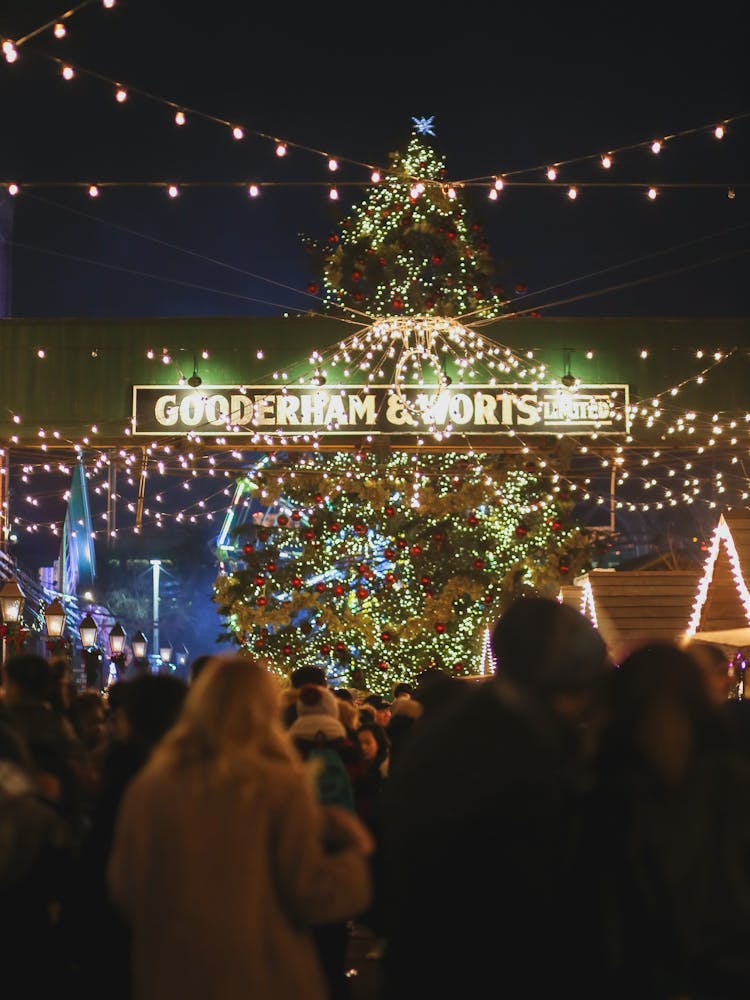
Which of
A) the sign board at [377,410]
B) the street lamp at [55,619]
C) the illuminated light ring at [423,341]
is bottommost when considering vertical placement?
the street lamp at [55,619]

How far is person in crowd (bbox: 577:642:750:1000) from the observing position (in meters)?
3.60

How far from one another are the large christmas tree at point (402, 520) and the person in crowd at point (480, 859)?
19.1 m

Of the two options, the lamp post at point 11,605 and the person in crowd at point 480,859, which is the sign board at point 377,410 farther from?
the person in crowd at point 480,859

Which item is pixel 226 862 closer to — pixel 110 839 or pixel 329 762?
pixel 110 839

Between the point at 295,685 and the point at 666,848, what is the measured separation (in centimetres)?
599

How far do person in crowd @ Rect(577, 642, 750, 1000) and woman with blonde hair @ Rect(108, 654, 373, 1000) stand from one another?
75 cm

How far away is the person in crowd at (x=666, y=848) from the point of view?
3604 millimetres

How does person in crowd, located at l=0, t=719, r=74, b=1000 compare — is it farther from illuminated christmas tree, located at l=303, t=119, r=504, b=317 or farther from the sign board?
illuminated christmas tree, located at l=303, t=119, r=504, b=317

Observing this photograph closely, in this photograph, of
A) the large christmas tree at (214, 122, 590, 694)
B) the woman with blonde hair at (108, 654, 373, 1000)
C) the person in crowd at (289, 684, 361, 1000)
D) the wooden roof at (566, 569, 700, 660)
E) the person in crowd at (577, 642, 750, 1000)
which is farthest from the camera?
the large christmas tree at (214, 122, 590, 694)

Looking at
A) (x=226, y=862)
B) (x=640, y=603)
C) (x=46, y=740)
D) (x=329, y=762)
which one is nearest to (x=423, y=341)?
(x=640, y=603)

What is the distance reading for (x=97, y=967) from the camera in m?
5.55

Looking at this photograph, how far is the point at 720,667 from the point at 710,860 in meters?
3.61

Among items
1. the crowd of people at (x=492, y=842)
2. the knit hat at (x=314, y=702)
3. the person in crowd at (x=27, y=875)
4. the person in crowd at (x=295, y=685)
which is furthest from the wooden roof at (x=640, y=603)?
the crowd of people at (x=492, y=842)

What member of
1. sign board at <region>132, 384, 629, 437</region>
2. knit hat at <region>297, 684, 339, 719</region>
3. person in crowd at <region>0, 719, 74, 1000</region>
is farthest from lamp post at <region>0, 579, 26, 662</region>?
person in crowd at <region>0, 719, 74, 1000</region>
